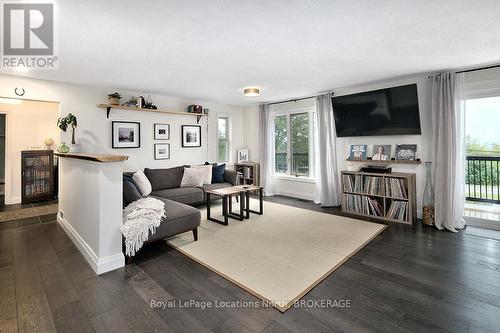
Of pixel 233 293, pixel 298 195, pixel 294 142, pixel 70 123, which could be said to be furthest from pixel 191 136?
pixel 233 293

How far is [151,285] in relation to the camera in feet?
7.25

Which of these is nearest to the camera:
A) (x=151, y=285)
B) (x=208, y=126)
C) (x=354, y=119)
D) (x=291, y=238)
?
(x=151, y=285)

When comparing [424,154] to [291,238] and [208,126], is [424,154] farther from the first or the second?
[208,126]

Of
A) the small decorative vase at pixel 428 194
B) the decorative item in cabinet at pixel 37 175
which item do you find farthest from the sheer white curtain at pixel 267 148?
the decorative item in cabinet at pixel 37 175

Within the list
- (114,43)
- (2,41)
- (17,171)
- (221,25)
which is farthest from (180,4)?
(17,171)

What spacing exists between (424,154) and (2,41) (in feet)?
18.8

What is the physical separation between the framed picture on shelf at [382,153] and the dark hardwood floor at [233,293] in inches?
68.8

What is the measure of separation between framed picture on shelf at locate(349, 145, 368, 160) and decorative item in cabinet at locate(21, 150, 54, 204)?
6.56 metres

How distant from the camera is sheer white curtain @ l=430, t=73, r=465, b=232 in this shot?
3.57m

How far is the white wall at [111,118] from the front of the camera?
155 inches

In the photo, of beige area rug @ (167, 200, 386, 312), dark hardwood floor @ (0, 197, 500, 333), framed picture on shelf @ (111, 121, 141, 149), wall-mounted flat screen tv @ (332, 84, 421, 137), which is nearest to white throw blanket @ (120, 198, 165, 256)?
dark hardwood floor @ (0, 197, 500, 333)

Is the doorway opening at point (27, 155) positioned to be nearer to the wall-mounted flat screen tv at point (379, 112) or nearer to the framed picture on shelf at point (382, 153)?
the wall-mounted flat screen tv at point (379, 112)

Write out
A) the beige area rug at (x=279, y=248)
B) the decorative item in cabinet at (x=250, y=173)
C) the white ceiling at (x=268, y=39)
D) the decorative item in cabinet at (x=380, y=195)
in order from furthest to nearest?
the decorative item in cabinet at (x=250, y=173)
the decorative item in cabinet at (x=380, y=195)
the beige area rug at (x=279, y=248)
the white ceiling at (x=268, y=39)

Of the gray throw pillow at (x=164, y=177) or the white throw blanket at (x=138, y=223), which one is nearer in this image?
the white throw blanket at (x=138, y=223)
